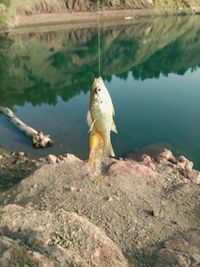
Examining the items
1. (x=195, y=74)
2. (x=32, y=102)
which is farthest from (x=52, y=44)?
(x=32, y=102)

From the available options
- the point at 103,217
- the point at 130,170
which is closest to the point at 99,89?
the point at 103,217

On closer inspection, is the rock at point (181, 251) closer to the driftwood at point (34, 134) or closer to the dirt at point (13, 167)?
the dirt at point (13, 167)

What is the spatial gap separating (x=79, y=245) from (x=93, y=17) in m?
95.3

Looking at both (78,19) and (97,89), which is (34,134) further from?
(78,19)

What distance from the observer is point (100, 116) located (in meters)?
9.59

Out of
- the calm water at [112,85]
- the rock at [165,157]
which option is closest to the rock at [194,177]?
the rock at [165,157]

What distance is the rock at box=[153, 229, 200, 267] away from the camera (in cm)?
1566

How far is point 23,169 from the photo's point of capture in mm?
27984

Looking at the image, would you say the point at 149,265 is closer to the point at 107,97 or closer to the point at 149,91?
the point at 107,97

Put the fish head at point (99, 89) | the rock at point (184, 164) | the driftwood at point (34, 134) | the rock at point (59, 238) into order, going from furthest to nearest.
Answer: the driftwood at point (34, 134) < the rock at point (184, 164) < the rock at point (59, 238) < the fish head at point (99, 89)

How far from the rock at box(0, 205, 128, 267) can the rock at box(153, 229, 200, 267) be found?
1494 millimetres

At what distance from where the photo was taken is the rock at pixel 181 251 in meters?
15.7

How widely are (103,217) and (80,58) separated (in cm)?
5194

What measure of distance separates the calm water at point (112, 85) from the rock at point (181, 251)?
13291mm
